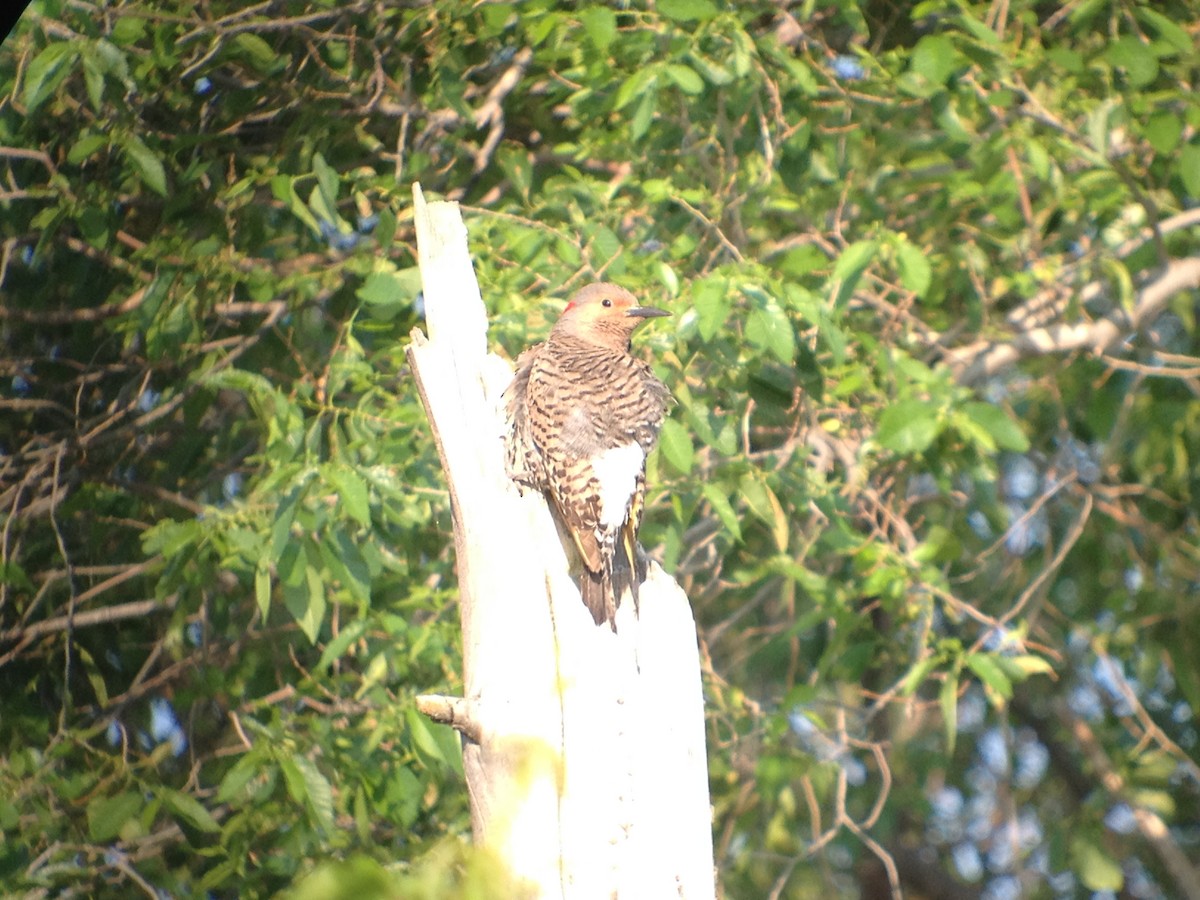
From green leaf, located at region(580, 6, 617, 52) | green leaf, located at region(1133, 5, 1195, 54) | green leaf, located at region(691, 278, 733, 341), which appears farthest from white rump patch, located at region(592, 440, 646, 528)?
green leaf, located at region(1133, 5, 1195, 54)

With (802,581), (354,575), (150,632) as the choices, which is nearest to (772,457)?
(802,581)

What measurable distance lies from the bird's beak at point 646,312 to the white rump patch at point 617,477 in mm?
651

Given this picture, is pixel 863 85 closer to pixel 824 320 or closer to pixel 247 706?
pixel 824 320

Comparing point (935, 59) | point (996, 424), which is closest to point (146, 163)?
point (935, 59)

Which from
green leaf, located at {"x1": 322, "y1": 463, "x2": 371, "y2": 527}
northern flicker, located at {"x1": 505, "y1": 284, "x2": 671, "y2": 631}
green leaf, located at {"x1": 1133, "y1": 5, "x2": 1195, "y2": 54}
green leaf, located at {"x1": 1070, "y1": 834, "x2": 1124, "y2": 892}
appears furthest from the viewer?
green leaf, located at {"x1": 1070, "y1": 834, "x2": 1124, "y2": 892}

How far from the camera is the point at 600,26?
4090mm

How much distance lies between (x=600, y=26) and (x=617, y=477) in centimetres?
142

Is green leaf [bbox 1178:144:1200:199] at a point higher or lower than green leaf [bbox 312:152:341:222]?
lower

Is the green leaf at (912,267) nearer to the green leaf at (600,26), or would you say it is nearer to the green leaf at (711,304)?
the green leaf at (711,304)

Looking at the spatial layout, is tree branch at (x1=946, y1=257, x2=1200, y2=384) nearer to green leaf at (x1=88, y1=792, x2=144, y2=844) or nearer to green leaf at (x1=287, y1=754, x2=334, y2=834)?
green leaf at (x1=287, y1=754, x2=334, y2=834)

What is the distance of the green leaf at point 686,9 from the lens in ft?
13.8

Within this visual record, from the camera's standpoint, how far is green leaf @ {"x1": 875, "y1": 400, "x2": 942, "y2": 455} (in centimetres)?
421

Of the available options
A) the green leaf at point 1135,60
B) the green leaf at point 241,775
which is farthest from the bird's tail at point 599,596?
the green leaf at point 1135,60

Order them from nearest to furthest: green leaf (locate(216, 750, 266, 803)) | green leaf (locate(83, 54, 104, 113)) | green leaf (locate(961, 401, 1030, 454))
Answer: green leaf (locate(83, 54, 104, 113))
green leaf (locate(216, 750, 266, 803))
green leaf (locate(961, 401, 1030, 454))
